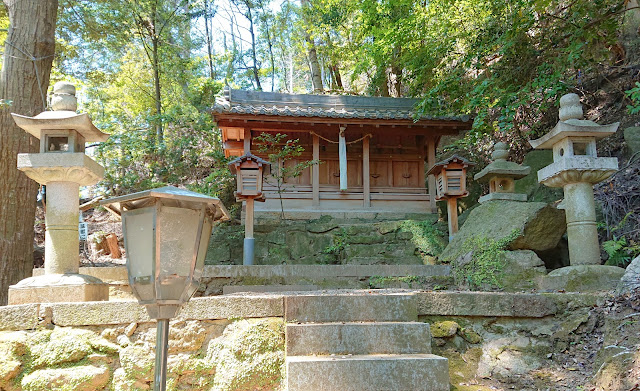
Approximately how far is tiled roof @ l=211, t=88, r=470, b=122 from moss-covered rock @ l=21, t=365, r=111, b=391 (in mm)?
7822

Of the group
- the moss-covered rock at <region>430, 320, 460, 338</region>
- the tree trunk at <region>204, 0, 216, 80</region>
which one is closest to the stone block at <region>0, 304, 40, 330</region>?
the moss-covered rock at <region>430, 320, 460, 338</region>

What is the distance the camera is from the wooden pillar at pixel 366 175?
38.2 ft

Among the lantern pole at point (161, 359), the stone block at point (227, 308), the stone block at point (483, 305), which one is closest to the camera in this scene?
the lantern pole at point (161, 359)

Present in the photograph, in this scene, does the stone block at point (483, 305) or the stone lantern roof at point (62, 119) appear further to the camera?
the stone lantern roof at point (62, 119)

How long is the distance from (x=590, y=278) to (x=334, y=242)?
5.54 meters

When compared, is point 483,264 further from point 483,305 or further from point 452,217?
point 452,217

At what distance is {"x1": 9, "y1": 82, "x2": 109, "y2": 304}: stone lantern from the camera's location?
414cm

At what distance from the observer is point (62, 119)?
14.4 feet

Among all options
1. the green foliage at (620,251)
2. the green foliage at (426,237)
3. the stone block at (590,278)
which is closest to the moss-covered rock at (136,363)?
the stone block at (590,278)

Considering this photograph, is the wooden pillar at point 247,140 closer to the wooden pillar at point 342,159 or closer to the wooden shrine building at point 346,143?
the wooden shrine building at point 346,143

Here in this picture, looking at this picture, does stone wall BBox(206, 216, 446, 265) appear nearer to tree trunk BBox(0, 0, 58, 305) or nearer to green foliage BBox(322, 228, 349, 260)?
green foliage BBox(322, 228, 349, 260)

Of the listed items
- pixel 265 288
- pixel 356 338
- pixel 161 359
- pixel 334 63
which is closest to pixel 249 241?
pixel 265 288

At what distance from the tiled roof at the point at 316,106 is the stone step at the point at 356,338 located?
7.79 meters

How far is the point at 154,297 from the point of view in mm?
2291
